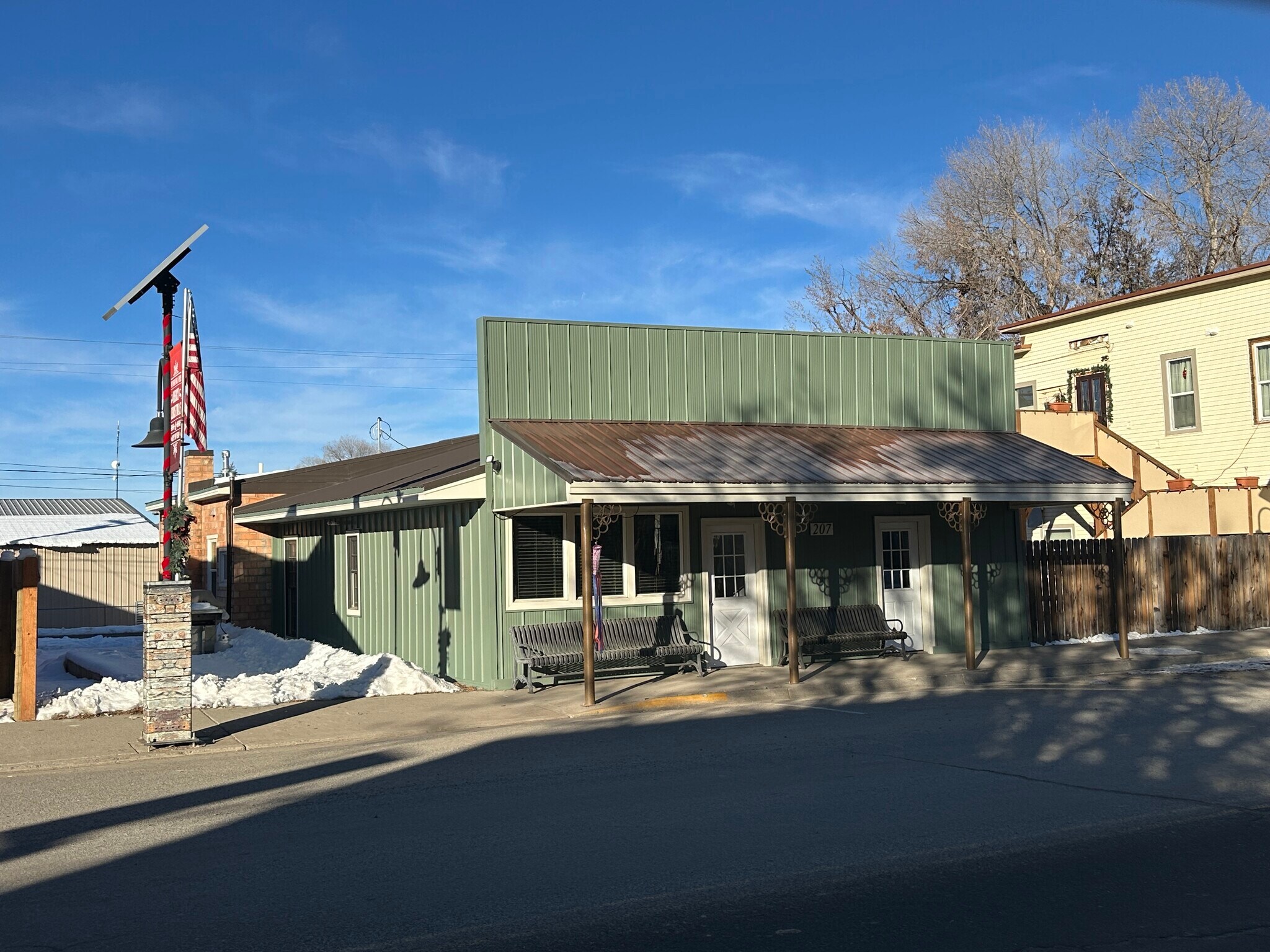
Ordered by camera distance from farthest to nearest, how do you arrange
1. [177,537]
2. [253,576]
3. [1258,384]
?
[253,576], [1258,384], [177,537]

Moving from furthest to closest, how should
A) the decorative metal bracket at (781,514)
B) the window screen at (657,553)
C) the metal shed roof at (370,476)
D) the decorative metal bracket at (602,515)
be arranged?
1. the metal shed roof at (370,476)
2. the window screen at (657,553)
3. the decorative metal bracket at (781,514)
4. the decorative metal bracket at (602,515)

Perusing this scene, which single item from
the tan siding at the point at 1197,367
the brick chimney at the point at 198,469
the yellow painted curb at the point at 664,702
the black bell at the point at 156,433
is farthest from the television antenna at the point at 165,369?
the tan siding at the point at 1197,367

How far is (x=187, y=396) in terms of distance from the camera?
1276cm

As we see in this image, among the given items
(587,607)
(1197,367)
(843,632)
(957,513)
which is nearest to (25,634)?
(587,607)

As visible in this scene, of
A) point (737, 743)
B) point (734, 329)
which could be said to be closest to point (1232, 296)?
point (734, 329)

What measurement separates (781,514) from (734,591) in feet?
5.74

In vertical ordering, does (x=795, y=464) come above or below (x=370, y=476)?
below

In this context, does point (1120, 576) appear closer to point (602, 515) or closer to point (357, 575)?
point (602, 515)

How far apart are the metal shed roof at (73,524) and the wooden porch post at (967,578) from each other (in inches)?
984

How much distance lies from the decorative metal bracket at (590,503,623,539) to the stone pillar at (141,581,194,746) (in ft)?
15.3

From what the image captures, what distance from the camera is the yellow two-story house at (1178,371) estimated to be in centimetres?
2589

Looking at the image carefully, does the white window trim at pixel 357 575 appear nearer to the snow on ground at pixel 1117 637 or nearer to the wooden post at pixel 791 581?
the wooden post at pixel 791 581

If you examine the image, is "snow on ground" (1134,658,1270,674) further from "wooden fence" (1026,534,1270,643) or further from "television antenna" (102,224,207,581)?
"television antenna" (102,224,207,581)

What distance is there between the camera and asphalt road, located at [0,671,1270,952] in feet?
18.9
